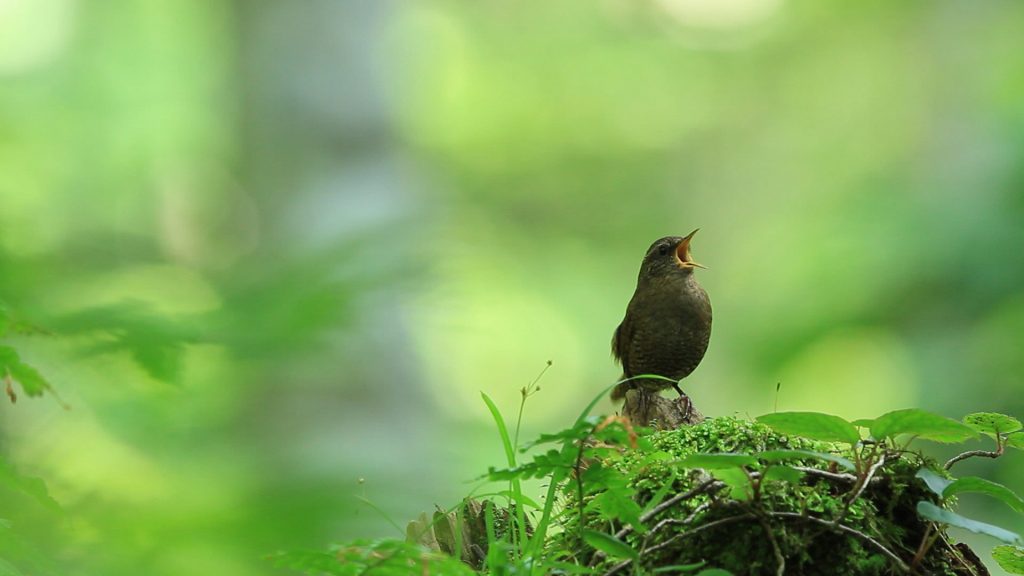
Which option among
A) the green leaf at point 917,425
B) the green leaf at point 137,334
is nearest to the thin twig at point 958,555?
the green leaf at point 917,425

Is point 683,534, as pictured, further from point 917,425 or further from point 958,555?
point 958,555

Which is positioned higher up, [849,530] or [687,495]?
[687,495]

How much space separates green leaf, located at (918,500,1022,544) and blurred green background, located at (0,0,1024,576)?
87 centimetres

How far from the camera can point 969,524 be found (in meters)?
1.50

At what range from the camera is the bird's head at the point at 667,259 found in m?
3.79

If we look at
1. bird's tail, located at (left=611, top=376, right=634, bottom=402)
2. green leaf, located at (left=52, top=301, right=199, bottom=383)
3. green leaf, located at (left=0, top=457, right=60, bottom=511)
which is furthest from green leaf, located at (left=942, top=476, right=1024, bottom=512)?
bird's tail, located at (left=611, top=376, right=634, bottom=402)

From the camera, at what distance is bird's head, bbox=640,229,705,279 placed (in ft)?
12.4

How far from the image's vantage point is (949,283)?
5.41m

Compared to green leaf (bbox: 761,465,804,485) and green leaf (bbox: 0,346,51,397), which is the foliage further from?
green leaf (bbox: 0,346,51,397)

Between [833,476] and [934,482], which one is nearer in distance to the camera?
[934,482]

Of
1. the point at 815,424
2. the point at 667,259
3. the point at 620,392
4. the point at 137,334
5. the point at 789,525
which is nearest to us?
the point at 137,334

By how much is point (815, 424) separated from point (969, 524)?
278 mm

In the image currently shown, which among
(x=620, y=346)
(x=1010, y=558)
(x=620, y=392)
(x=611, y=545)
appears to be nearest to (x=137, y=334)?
(x=611, y=545)

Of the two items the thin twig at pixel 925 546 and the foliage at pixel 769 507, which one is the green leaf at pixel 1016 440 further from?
the thin twig at pixel 925 546
